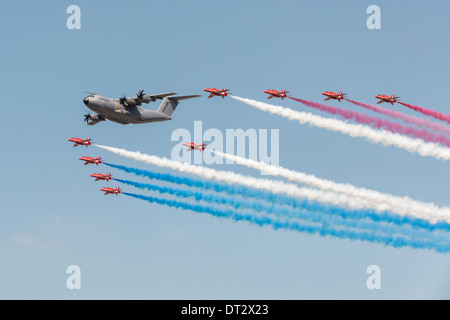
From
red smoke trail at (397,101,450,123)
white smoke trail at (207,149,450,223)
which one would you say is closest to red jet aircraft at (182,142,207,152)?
white smoke trail at (207,149,450,223)

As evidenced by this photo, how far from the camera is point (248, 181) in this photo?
10125 centimetres

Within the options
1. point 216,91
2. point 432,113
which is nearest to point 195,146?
point 216,91

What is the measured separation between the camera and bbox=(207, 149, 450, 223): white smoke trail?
9475 centimetres

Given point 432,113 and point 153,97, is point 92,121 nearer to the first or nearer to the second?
point 153,97

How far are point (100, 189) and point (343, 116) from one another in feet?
91.4

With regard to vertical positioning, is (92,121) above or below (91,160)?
above

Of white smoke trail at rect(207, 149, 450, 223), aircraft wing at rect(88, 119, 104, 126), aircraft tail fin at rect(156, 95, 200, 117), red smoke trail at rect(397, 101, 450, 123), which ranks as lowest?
white smoke trail at rect(207, 149, 450, 223)

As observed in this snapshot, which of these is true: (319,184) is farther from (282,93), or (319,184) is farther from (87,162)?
(87,162)

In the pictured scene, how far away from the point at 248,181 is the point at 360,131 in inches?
494

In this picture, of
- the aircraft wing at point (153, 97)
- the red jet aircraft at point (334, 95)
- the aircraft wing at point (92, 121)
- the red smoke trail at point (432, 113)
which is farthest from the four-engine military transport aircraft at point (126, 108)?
the red smoke trail at point (432, 113)

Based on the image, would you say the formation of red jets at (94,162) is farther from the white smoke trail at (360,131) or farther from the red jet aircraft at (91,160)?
the white smoke trail at (360,131)

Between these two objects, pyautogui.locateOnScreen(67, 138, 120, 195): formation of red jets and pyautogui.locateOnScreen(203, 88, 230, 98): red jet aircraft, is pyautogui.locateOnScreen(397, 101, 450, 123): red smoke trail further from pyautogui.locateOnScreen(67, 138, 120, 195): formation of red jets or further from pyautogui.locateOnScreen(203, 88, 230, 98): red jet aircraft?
pyautogui.locateOnScreen(67, 138, 120, 195): formation of red jets

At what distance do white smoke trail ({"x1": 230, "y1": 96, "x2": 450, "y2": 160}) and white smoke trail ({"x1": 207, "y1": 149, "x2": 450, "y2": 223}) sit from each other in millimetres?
5362
